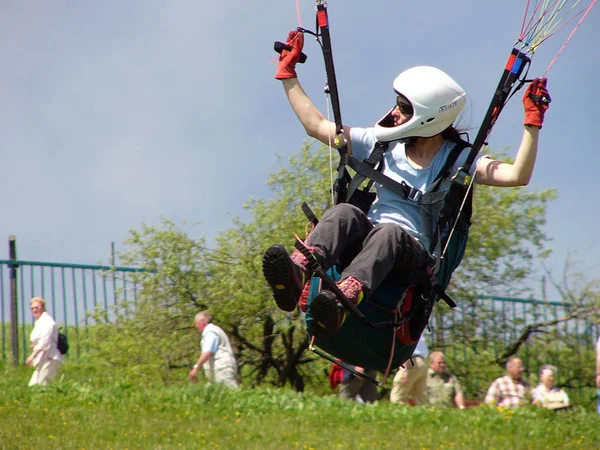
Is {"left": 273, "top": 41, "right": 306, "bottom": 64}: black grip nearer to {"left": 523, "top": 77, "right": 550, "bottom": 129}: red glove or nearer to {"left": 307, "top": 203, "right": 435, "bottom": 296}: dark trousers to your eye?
{"left": 307, "top": 203, "right": 435, "bottom": 296}: dark trousers

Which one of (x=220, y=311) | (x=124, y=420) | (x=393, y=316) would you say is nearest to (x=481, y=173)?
(x=393, y=316)

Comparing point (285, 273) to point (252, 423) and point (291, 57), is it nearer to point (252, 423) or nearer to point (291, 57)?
point (291, 57)

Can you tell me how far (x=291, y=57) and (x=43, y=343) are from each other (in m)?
5.64

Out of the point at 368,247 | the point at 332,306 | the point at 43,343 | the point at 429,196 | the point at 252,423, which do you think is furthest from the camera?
the point at 43,343

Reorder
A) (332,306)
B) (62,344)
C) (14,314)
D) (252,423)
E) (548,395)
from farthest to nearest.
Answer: (14,314), (62,344), (548,395), (252,423), (332,306)

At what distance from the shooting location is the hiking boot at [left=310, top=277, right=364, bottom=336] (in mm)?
4020

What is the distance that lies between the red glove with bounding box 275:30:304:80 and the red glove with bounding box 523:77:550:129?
1101 mm

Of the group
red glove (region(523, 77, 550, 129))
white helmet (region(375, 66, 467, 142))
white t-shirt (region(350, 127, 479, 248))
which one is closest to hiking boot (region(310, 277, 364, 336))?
white t-shirt (region(350, 127, 479, 248))

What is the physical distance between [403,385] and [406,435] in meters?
1.21

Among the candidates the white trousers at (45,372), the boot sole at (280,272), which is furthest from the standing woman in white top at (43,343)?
the boot sole at (280,272)

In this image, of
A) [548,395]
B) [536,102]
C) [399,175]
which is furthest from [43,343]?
[536,102]

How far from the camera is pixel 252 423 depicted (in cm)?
784

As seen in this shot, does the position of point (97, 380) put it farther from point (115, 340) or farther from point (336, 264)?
point (336, 264)

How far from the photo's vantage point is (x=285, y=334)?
10906 mm
